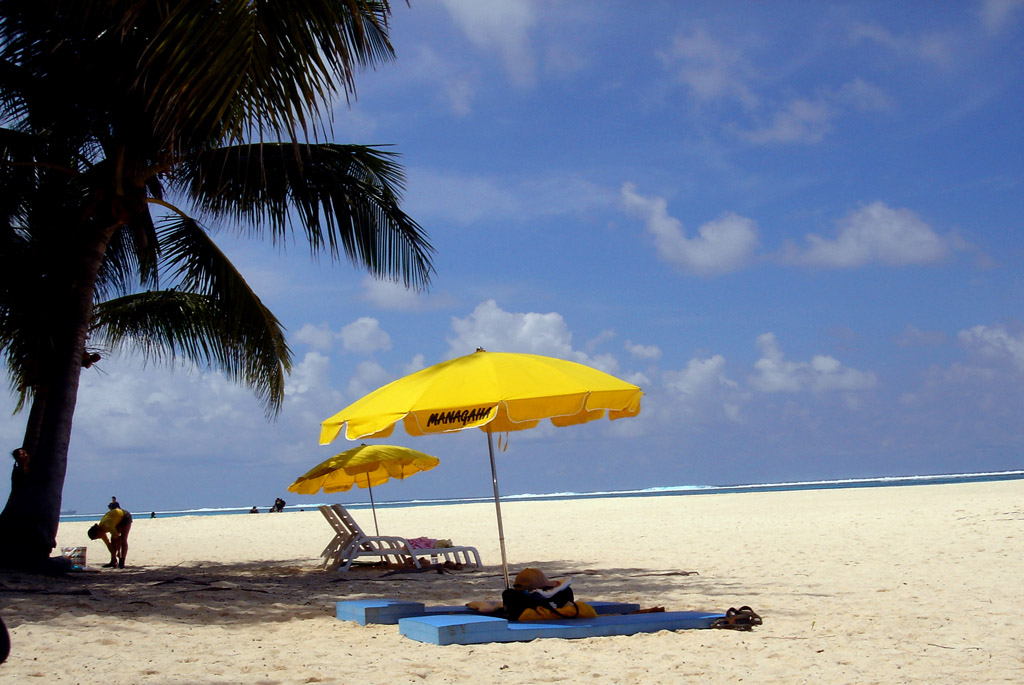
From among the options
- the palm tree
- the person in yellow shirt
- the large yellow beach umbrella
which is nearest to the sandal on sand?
the large yellow beach umbrella

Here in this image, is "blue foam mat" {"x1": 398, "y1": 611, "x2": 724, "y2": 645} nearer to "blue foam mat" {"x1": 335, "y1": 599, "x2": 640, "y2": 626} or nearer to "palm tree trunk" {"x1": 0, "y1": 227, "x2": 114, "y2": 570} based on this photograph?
"blue foam mat" {"x1": 335, "y1": 599, "x2": 640, "y2": 626}

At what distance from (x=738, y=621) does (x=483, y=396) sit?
2.17 metres

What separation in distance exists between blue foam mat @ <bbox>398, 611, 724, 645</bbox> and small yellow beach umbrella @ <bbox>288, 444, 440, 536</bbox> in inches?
215

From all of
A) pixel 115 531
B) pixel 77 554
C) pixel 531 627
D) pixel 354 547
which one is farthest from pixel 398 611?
pixel 115 531

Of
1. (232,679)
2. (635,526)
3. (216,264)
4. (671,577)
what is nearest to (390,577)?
(671,577)

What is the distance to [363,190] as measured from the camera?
32.0 feet

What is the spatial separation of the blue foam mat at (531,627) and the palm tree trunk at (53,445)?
5349 millimetres

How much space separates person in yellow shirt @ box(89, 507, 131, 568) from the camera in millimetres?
11797

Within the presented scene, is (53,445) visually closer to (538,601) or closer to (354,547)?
(354,547)

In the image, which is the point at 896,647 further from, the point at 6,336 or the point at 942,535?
the point at 6,336

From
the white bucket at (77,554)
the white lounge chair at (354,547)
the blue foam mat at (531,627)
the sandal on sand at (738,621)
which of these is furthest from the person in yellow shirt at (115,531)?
the sandal on sand at (738,621)

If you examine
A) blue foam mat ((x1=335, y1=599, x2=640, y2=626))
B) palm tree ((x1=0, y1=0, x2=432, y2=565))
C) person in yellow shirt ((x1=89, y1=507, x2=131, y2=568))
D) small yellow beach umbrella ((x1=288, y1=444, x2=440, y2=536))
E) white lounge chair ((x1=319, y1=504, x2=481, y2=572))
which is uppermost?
palm tree ((x1=0, y1=0, x2=432, y2=565))

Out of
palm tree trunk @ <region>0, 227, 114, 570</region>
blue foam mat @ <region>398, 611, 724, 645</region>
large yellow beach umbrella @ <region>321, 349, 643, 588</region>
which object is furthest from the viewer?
palm tree trunk @ <region>0, 227, 114, 570</region>

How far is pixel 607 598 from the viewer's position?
7613 mm
